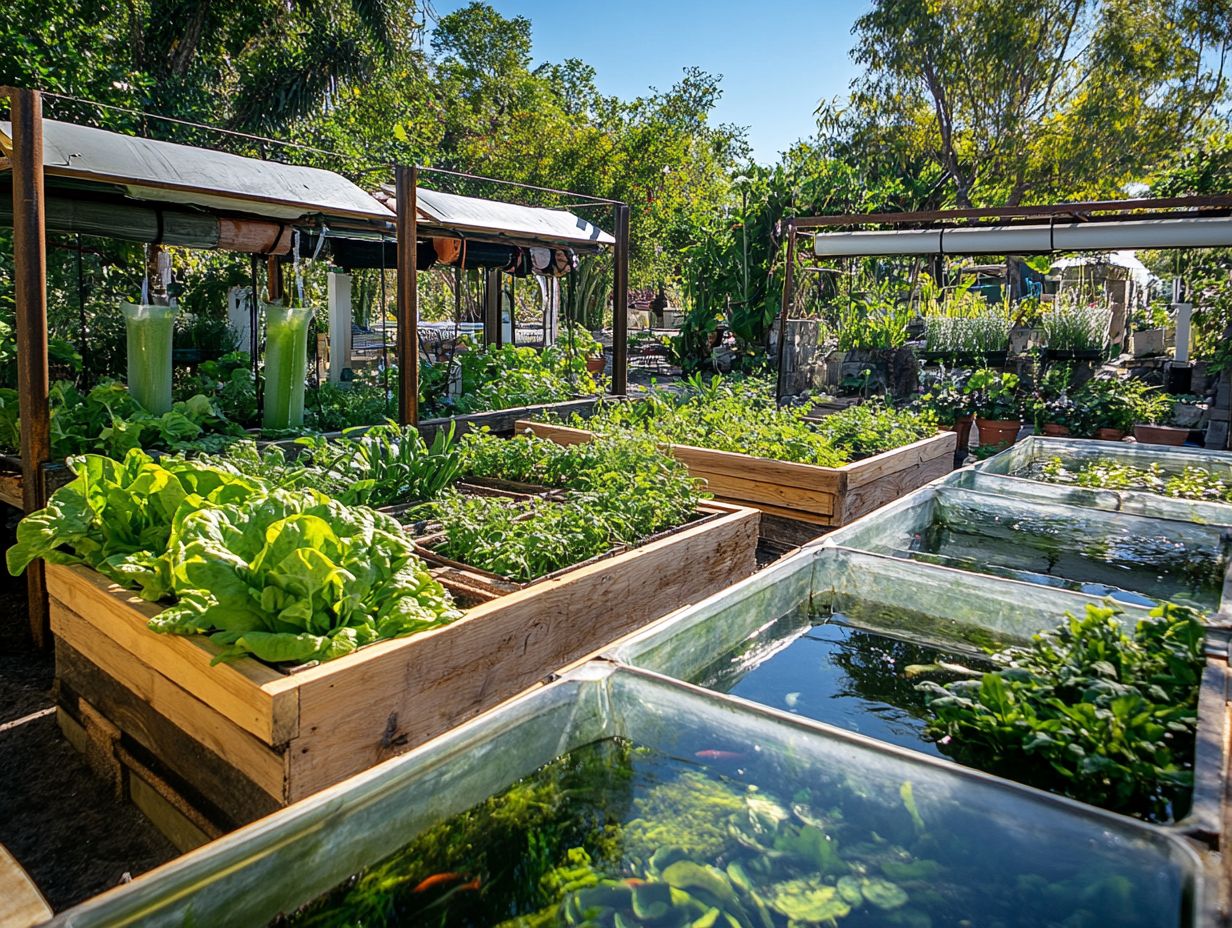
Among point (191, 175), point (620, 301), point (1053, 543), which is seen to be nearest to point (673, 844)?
point (1053, 543)

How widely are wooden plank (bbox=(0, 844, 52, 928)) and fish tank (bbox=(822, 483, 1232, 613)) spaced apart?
243cm

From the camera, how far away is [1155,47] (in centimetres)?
1945

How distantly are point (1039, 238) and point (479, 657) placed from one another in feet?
25.4

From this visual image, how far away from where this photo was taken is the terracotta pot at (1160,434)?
8.34m

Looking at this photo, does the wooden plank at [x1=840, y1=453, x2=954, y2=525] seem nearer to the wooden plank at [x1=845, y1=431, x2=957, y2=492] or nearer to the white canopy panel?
the wooden plank at [x1=845, y1=431, x2=957, y2=492]

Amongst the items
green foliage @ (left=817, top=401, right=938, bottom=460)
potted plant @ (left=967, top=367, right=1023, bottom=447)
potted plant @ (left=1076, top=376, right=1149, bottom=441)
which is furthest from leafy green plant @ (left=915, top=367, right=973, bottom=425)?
green foliage @ (left=817, top=401, right=938, bottom=460)

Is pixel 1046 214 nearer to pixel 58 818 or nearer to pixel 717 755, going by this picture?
pixel 717 755

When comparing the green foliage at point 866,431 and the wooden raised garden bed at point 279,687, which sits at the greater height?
the green foliage at point 866,431

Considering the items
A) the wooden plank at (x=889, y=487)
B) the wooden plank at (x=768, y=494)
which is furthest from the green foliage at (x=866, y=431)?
the wooden plank at (x=768, y=494)

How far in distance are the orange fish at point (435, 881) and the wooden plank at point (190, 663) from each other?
0.78 meters

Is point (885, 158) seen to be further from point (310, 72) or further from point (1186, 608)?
point (1186, 608)

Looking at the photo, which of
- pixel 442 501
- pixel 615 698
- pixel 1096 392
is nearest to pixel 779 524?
pixel 442 501

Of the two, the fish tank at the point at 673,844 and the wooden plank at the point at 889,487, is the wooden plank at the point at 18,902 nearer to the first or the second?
the fish tank at the point at 673,844

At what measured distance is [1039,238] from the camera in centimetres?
842
